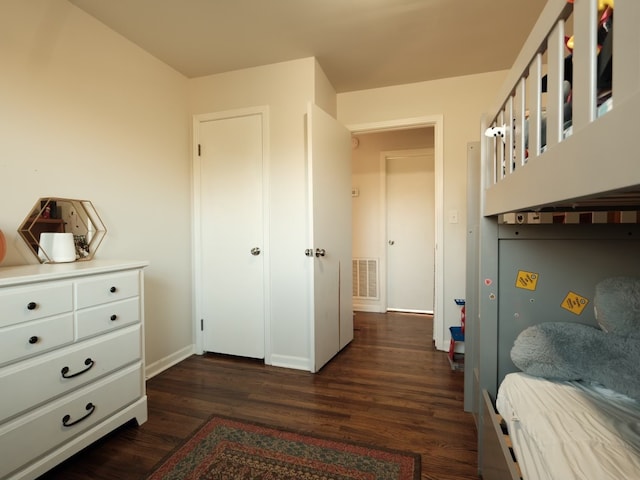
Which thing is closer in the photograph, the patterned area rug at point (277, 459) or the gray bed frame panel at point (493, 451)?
the gray bed frame panel at point (493, 451)

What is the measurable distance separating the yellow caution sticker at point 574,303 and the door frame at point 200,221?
186cm

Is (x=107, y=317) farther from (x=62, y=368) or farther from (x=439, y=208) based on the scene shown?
(x=439, y=208)

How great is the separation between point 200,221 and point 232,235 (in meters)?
0.33

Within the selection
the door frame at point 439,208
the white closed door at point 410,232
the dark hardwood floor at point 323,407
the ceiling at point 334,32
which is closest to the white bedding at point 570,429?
the dark hardwood floor at point 323,407

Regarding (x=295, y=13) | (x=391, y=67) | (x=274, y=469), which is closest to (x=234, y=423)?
(x=274, y=469)

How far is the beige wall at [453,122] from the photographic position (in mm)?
2678

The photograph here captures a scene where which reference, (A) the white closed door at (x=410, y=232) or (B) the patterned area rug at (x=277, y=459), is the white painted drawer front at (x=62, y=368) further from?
(A) the white closed door at (x=410, y=232)

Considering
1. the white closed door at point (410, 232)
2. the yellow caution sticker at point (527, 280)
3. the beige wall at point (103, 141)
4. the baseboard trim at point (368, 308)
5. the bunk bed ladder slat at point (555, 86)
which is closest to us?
the bunk bed ladder slat at point (555, 86)

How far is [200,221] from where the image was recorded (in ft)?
8.79

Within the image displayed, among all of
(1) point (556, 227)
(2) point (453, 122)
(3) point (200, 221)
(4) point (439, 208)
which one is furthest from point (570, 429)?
(3) point (200, 221)

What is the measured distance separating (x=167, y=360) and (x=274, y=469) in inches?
57.4

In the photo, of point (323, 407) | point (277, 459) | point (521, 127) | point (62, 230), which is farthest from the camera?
point (323, 407)

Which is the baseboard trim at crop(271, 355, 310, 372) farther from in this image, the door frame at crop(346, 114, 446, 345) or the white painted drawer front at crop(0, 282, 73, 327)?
the white painted drawer front at crop(0, 282, 73, 327)

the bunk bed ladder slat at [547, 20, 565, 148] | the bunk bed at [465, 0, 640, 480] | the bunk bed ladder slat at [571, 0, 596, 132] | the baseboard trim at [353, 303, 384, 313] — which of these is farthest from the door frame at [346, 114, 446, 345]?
the bunk bed ladder slat at [571, 0, 596, 132]
